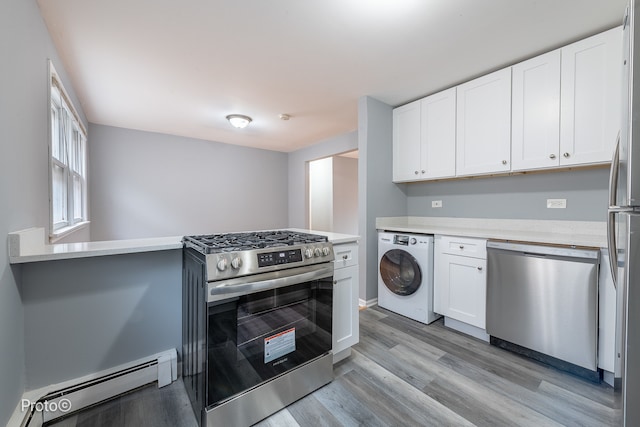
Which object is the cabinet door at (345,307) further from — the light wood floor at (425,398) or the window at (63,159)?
the window at (63,159)

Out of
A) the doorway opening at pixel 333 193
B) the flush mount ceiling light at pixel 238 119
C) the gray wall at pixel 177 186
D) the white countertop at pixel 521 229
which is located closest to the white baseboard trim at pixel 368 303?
the white countertop at pixel 521 229

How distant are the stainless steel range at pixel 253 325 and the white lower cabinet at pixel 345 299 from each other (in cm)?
16

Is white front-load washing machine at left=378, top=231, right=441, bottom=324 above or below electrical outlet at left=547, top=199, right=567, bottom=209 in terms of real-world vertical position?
below

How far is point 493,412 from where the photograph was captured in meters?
1.46

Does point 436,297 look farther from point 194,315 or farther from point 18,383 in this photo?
point 18,383

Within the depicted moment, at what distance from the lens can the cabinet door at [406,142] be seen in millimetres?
3002

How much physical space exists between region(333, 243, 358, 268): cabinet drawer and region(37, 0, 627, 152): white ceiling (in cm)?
157

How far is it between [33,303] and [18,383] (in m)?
0.36

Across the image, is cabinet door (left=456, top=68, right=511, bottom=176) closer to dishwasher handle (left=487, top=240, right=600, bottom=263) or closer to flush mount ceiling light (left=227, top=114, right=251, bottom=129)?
dishwasher handle (left=487, top=240, right=600, bottom=263)

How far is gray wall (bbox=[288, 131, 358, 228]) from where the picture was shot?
15.6ft

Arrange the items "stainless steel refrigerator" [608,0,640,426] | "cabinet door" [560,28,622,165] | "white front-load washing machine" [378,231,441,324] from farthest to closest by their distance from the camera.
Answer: "white front-load washing machine" [378,231,441,324], "cabinet door" [560,28,622,165], "stainless steel refrigerator" [608,0,640,426]

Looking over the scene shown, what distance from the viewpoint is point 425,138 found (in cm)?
292

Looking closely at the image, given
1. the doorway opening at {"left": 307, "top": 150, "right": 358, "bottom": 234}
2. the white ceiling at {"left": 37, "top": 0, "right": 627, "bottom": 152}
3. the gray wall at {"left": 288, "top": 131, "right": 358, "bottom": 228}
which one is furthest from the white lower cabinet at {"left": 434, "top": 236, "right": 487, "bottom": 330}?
the doorway opening at {"left": 307, "top": 150, "right": 358, "bottom": 234}

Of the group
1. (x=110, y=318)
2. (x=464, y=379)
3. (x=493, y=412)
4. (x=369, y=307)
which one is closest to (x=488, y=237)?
(x=464, y=379)
